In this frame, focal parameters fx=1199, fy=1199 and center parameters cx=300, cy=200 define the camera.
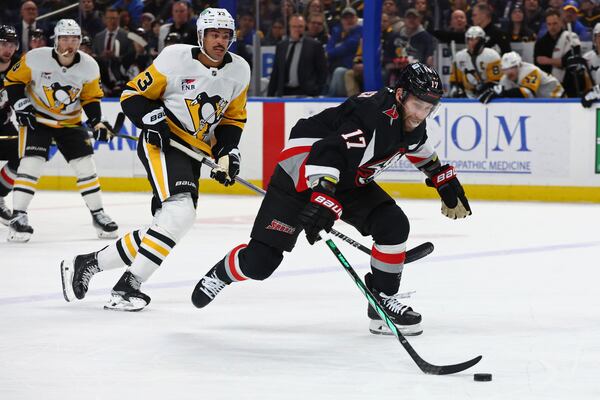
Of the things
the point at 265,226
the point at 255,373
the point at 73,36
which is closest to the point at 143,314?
the point at 265,226

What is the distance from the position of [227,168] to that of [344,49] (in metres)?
5.65

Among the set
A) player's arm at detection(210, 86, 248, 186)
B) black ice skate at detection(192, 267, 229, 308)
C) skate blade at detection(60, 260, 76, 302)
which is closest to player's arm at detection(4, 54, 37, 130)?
player's arm at detection(210, 86, 248, 186)

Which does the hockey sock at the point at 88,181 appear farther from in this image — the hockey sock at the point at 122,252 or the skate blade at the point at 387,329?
the skate blade at the point at 387,329

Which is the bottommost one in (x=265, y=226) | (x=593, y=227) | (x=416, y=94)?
(x=593, y=227)

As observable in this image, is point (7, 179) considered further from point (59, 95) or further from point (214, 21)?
point (214, 21)

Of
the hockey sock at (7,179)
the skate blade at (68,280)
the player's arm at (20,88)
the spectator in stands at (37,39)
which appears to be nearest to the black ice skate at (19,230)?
the player's arm at (20,88)

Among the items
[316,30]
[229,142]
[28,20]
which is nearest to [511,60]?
[316,30]

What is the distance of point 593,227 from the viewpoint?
7941 mm

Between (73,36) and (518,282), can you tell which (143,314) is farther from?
(73,36)

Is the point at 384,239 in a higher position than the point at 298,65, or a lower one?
lower

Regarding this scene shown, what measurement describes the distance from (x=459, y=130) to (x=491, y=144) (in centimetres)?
29

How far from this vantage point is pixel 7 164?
8250 millimetres

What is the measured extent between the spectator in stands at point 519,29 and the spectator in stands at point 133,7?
3.72m

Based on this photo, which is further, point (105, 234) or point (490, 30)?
point (490, 30)
